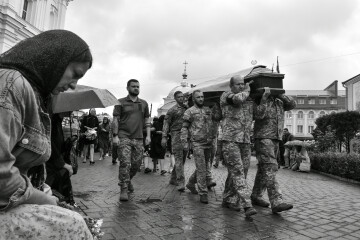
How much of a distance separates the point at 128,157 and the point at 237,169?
205 centimetres

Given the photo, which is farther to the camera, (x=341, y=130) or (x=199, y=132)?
(x=341, y=130)

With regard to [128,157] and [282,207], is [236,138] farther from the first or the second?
[128,157]

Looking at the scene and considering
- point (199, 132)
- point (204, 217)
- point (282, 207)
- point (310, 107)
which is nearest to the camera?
point (204, 217)

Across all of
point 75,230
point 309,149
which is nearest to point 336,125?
point 309,149

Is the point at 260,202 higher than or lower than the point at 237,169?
lower

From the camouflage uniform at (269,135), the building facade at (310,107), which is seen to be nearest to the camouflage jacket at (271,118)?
the camouflage uniform at (269,135)

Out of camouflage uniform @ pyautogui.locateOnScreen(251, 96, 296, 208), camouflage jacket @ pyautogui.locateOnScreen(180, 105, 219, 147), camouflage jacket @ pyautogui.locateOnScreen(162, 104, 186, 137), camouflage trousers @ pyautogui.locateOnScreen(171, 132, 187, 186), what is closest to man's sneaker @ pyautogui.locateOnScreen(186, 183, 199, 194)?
camouflage trousers @ pyautogui.locateOnScreen(171, 132, 187, 186)

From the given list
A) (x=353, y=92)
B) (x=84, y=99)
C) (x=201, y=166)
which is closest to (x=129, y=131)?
(x=84, y=99)

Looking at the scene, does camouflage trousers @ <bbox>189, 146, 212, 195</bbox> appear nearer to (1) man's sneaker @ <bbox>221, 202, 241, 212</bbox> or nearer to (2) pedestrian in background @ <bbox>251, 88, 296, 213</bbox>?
(1) man's sneaker @ <bbox>221, 202, 241, 212</bbox>

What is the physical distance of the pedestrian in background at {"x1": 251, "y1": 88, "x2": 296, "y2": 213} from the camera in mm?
4863

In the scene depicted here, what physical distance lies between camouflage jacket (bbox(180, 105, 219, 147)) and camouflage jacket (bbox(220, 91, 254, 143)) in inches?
38.0

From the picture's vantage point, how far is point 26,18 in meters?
34.1

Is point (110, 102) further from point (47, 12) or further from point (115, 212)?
point (47, 12)

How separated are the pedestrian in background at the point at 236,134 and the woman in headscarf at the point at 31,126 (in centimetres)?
358
